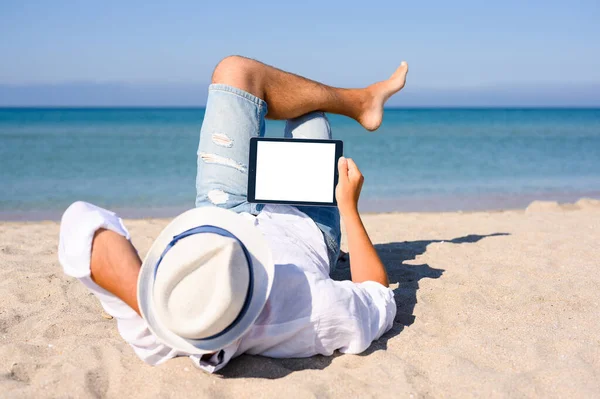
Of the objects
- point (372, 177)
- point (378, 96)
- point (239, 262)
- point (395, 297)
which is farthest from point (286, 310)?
point (372, 177)

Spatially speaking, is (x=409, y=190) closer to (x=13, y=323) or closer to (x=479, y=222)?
(x=479, y=222)

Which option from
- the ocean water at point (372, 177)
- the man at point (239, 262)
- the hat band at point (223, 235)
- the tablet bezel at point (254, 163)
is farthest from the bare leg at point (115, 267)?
the ocean water at point (372, 177)

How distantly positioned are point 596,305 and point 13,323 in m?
2.86

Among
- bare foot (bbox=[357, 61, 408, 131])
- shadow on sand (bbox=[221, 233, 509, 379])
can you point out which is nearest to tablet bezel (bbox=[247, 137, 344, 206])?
shadow on sand (bbox=[221, 233, 509, 379])

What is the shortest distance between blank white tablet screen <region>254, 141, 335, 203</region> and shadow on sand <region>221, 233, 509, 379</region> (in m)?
0.70

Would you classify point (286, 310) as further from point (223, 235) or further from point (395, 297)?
point (395, 297)

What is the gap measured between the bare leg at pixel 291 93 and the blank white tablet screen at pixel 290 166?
0.38m

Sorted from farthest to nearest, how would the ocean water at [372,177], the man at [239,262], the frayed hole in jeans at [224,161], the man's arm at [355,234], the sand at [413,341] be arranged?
the ocean water at [372,177]
the frayed hole in jeans at [224,161]
the man's arm at [355,234]
the sand at [413,341]
the man at [239,262]

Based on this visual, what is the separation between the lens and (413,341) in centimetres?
252

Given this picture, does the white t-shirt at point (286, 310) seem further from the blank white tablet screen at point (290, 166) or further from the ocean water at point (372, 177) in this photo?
the ocean water at point (372, 177)

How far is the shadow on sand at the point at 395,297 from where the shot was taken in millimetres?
2283

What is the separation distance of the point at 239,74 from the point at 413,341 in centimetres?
147

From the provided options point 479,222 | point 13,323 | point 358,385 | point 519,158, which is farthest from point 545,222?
point 519,158

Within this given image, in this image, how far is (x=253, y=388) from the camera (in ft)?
7.00
